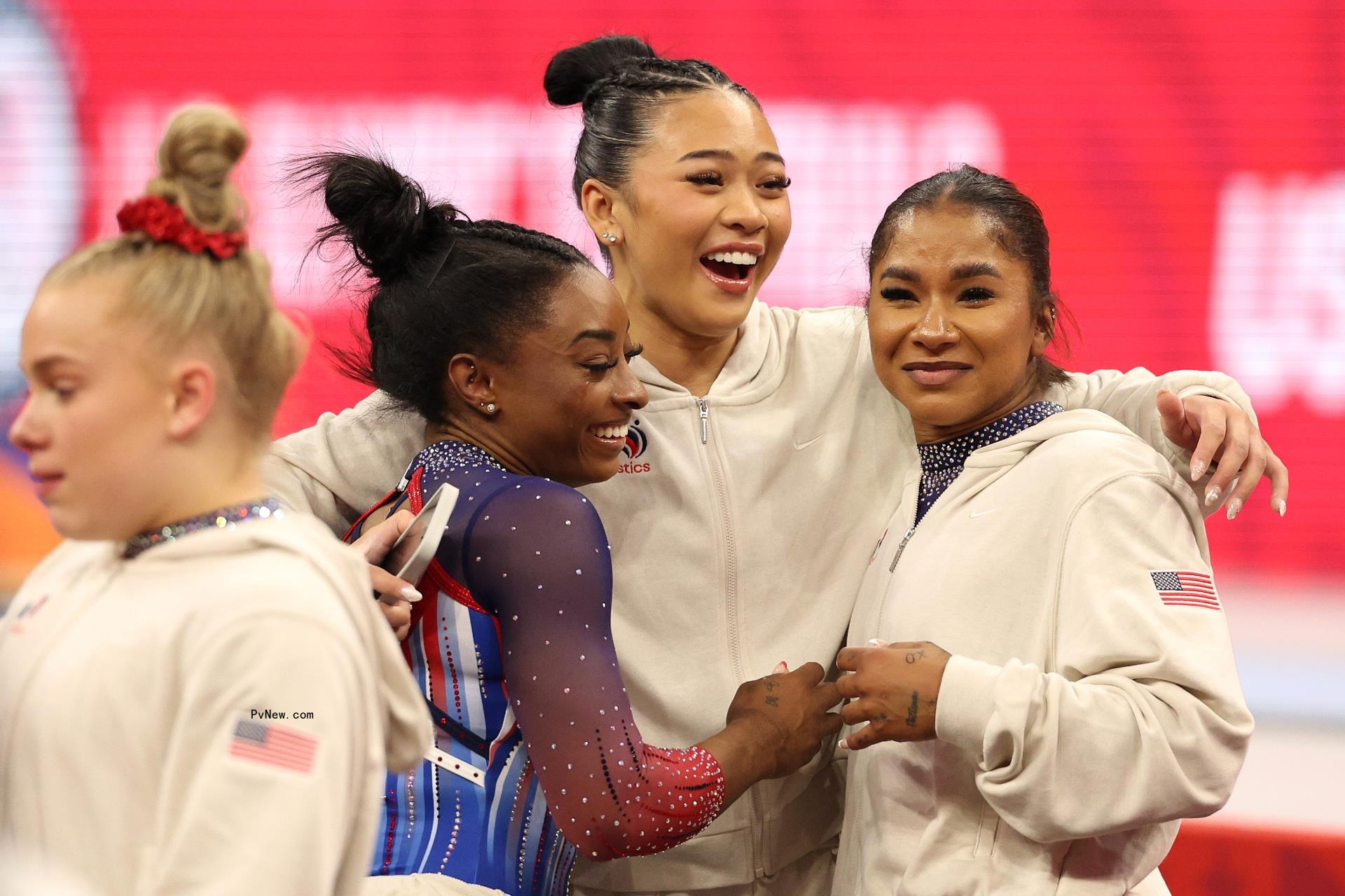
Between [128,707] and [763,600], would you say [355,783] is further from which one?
[763,600]

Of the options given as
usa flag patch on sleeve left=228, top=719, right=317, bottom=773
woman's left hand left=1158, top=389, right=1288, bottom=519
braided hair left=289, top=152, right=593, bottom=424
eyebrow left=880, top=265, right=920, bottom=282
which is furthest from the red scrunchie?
woman's left hand left=1158, top=389, right=1288, bottom=519

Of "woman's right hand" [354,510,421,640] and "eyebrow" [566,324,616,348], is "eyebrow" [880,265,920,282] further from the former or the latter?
"woman's right hand" [354,510,421,640]

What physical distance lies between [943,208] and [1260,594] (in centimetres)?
254

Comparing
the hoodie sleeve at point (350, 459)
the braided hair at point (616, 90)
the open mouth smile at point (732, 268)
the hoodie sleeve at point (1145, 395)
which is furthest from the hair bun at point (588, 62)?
the hoodie sleeve at point (1145, 395)

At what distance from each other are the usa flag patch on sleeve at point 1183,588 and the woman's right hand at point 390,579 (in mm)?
919

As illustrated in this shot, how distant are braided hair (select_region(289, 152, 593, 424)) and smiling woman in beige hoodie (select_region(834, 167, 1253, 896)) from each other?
0.55 m

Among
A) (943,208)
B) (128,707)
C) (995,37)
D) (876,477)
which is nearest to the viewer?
(128,707)

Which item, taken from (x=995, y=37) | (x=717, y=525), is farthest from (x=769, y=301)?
(x=717, y=525)

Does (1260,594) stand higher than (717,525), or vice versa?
(717,525)

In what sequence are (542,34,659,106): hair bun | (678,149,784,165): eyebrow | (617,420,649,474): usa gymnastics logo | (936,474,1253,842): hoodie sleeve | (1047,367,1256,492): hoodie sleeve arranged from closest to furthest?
(936,474,1253,842): hoodie sleeve
(1047,367,1256,492): hoodie sleeve
(617,420,649,474): usa gymnastics logo
(678,149,784,165): eyebrow
(542,34,659,106): hair bun

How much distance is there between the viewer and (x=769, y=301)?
3.99 m

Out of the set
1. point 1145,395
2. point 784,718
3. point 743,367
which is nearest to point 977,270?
point 1145,395

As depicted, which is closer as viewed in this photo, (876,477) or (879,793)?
(879,793)

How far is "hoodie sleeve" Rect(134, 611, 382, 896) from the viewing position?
1018mm
